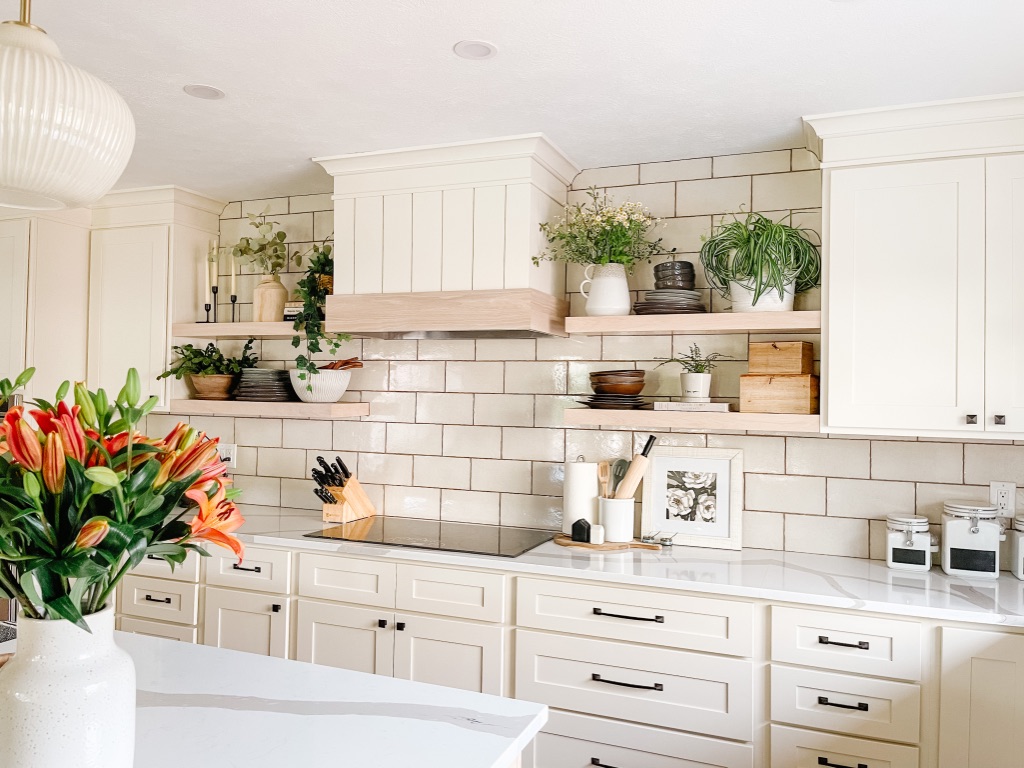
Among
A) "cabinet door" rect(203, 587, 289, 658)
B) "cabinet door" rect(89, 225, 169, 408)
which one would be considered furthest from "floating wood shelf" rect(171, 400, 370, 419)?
"cabinet door" rect(203, 587, 289, 658)

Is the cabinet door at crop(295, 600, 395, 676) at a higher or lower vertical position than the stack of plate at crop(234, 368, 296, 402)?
lower

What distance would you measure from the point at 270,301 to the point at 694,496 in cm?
200

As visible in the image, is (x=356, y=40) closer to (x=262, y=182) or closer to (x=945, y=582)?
(x=262, y=182)

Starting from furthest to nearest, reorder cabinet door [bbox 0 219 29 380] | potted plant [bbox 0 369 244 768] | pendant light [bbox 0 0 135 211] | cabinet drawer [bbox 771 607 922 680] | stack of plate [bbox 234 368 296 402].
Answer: cabinet door [bbox 0 219 29 380] < stack of plate [bbox 234 368 296 402] < cabinet drawer [bbox 771 607 922 680] < pendant light [bbox 0 0 135 211] < potted plant [bbox 0 369 244 768]

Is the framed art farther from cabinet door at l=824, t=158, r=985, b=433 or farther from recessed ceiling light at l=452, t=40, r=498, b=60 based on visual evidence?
recessed ceiling light at l=452, t=40, r=498, b=60

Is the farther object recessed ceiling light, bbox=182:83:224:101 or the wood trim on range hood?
the wood trim on range hood

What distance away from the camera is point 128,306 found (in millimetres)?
3740

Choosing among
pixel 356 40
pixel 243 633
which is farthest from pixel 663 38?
pixel 243 633

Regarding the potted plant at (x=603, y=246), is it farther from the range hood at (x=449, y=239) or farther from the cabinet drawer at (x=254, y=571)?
the cabinet drawer at (x=254, y=571)

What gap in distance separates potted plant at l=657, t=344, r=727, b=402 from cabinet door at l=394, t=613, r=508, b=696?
1057 mm

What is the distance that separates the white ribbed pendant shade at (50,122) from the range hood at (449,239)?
1.73 metres

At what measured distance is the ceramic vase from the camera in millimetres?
3543

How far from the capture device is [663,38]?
2.06 metres

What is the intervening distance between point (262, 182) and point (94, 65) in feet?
4.00
